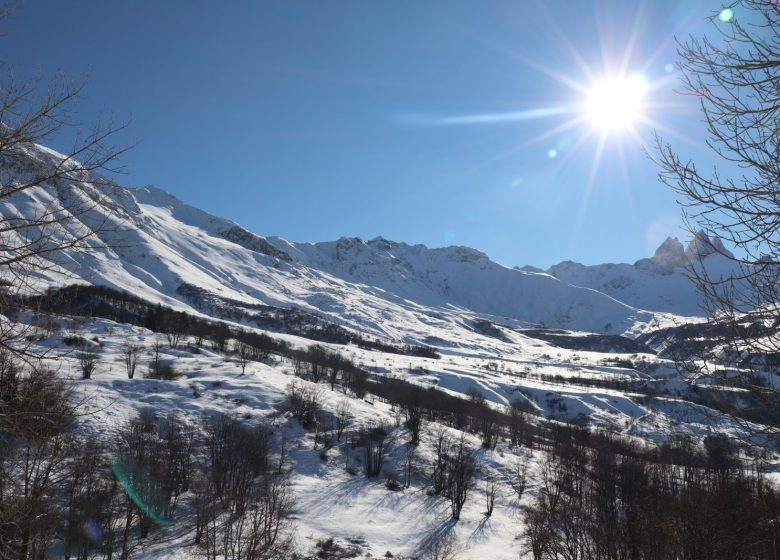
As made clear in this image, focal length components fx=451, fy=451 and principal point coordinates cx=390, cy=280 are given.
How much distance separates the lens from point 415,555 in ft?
159

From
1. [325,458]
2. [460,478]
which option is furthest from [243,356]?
[460,478]

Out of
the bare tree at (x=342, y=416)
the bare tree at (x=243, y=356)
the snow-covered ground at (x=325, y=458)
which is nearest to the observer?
the snow-covered ground at (x=325, y=458)

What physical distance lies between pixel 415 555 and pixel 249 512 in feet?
62.5

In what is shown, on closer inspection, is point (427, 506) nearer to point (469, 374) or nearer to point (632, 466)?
point (632, 466)

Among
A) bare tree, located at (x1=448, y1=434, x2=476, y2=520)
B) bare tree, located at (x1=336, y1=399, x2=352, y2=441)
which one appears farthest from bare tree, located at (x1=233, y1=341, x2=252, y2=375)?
bare tree, located at (x1=448, y1=434, x2=476, y2=520)

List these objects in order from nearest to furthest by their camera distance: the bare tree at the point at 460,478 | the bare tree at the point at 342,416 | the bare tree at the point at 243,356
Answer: the bare tree at the point at 460,478 < the bare tree at the point at 342,416 < the bare tree at the point at 243,356

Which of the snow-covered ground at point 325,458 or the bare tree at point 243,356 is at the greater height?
the bare tree at point 243,356

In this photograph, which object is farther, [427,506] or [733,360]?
[427,506]

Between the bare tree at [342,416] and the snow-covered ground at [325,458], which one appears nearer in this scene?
the snow-covered ground at [325,458]

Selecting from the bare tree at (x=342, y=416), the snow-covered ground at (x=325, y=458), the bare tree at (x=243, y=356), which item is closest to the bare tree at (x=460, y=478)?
the snow-covered ground at (x=325, y=458)

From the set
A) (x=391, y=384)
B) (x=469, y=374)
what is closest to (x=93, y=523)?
(x=391, y=384)

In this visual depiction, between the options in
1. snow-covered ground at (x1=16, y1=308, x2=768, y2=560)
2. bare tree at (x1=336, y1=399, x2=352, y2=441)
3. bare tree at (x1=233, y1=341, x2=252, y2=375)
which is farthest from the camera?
bare tree at (x1=233, y1=341, x2=252, y2=375)

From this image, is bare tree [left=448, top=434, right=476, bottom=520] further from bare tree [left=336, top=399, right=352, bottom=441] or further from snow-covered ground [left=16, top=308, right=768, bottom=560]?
bare tree [left=336, top=399, right=352, bottom=441]

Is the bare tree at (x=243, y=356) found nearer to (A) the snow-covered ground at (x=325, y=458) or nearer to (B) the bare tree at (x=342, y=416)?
(A) the snow-covered ground at (x=325, y=458)
